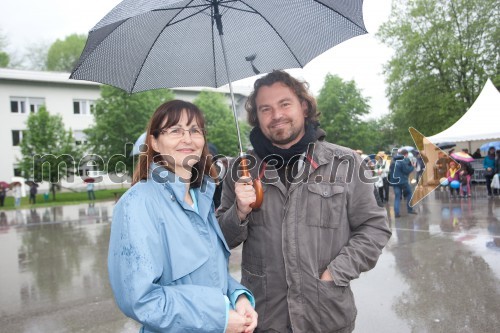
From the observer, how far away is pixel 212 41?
3.06m

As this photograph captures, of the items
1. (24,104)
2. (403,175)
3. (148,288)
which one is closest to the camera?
(148,288)

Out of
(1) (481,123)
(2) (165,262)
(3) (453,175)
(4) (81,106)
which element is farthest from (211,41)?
(4) (81,106)

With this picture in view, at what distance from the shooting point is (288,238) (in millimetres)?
2193

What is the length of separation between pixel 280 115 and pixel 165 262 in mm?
1160

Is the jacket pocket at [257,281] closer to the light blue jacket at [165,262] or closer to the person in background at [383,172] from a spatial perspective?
the light blue jacket at [165,262]

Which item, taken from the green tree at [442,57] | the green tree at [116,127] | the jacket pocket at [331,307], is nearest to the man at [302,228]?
the jacket pocket at [331,307]

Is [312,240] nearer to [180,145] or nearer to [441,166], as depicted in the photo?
[180,145]

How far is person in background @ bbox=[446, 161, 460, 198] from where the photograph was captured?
1550 cm

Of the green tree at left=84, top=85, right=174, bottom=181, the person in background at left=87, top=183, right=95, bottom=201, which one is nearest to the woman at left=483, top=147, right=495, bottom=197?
the person in background at left=87, top=183, right=95, bottom=201

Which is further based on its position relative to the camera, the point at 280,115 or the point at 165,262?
the point at 280,115

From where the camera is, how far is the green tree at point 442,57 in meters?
26.1

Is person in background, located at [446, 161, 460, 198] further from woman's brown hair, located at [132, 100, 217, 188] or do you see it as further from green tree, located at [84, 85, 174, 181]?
green tree, located at [84, 85, 174, 181]

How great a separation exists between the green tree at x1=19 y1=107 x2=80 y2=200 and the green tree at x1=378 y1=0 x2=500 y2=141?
24444 mm

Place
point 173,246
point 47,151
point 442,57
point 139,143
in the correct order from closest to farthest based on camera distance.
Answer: point 173,246 → point 139,143 → point 442,57 → point 47,151
